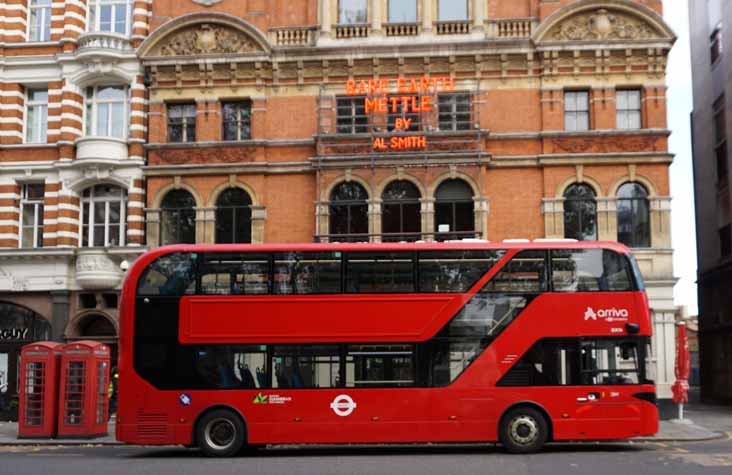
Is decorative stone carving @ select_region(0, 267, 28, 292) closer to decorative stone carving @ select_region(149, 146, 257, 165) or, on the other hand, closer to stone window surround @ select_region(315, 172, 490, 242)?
decorative stone carving @ select_region(149, 146, 257, 165)

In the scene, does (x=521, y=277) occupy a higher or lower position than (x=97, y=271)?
lower

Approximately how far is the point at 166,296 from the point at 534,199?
14.2 m

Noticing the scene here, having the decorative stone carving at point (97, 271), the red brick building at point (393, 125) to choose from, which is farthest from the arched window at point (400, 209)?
the decorative stone carving at point (97, 271)

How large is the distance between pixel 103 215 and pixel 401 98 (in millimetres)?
11039

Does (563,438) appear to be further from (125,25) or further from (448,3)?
(125,25)

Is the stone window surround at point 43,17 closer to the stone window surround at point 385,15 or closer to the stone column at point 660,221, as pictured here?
the stone window surround at point 385,15

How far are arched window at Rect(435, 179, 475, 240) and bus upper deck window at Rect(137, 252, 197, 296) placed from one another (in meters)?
11.9

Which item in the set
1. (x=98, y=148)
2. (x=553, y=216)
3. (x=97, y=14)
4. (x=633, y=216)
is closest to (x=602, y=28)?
(x=633, y=216)

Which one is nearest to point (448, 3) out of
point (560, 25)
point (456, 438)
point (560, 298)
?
point (560, 25)

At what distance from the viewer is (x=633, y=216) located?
2767 centimetres

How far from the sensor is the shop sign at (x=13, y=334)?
29.7 meters

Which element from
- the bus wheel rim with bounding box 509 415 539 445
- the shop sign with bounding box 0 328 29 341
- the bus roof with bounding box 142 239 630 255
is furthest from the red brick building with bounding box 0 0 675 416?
the bus wheel rim with bounding box 509 415 539 445

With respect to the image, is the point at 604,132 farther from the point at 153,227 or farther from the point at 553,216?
the point at 153,227

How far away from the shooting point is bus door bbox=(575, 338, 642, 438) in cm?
1733
